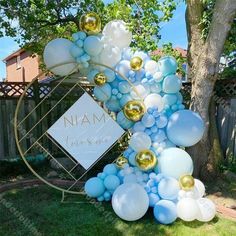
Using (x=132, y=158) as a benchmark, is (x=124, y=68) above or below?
above

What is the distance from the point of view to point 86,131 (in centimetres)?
442

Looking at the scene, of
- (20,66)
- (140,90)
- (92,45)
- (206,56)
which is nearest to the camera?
(92,45)

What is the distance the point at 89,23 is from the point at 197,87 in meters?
1.89

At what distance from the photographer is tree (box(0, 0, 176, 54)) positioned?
4875mm

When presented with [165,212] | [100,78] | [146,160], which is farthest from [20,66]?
[165,212]

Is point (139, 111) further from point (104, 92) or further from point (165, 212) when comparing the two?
point (165, 212)

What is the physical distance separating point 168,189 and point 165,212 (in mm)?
265

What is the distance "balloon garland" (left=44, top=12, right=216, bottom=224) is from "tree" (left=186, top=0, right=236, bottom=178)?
0.78 metres

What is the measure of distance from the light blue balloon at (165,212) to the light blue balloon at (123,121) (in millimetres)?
1146

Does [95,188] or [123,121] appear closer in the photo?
[95,188]

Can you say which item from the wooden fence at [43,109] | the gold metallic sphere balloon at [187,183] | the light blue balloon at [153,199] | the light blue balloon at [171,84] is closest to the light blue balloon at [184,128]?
the light blue balloon at [171,84]

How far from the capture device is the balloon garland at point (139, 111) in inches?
154

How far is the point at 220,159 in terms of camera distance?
5.79m

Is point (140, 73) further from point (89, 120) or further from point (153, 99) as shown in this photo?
point (89, 120)
